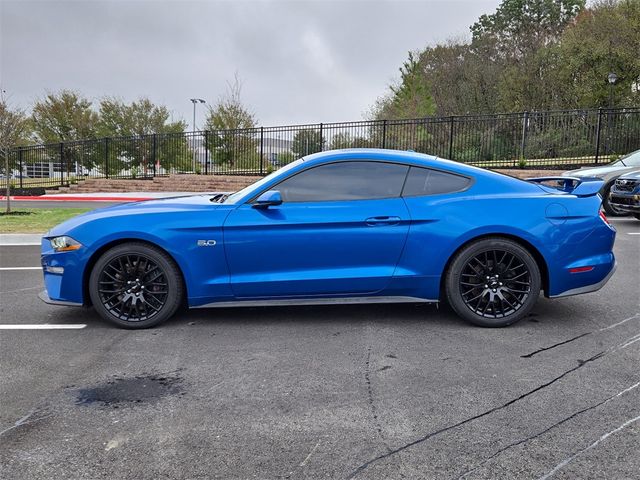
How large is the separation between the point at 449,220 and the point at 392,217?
1.56 feet

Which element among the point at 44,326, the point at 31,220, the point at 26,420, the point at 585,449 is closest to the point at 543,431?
the point at 585,449

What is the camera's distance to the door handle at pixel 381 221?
14.9 feet

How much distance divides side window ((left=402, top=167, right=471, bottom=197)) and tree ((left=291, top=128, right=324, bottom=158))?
55.9 feet

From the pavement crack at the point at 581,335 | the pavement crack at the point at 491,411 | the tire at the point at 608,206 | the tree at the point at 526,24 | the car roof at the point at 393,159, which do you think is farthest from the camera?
the tree at the point at 526,24

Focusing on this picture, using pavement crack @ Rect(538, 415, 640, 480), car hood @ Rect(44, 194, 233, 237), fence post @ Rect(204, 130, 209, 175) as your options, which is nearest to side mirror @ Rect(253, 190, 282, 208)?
car hood @ Rect(44, 194, 233, 237)

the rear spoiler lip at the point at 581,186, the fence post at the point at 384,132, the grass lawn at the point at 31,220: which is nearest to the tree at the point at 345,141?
the fence post at the point at 384,132

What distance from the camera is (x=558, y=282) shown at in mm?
4641

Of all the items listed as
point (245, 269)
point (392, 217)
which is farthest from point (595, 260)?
point (245, 269)

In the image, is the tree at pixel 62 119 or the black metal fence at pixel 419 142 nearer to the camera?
the black metal fence at pixel 419 142

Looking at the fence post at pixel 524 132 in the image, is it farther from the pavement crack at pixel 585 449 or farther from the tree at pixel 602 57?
the pavement crack at pixel 585 449

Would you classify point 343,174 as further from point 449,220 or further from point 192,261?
point 192,261

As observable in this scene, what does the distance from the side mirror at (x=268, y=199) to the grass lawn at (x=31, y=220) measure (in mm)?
7712

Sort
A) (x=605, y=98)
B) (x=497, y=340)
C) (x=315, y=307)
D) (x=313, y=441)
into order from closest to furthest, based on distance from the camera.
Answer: (x=313, y=441) < (x=497, y=340) < (x=315, y=307) < (x=605, y=98)

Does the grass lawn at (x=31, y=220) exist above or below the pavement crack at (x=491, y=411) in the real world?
above
